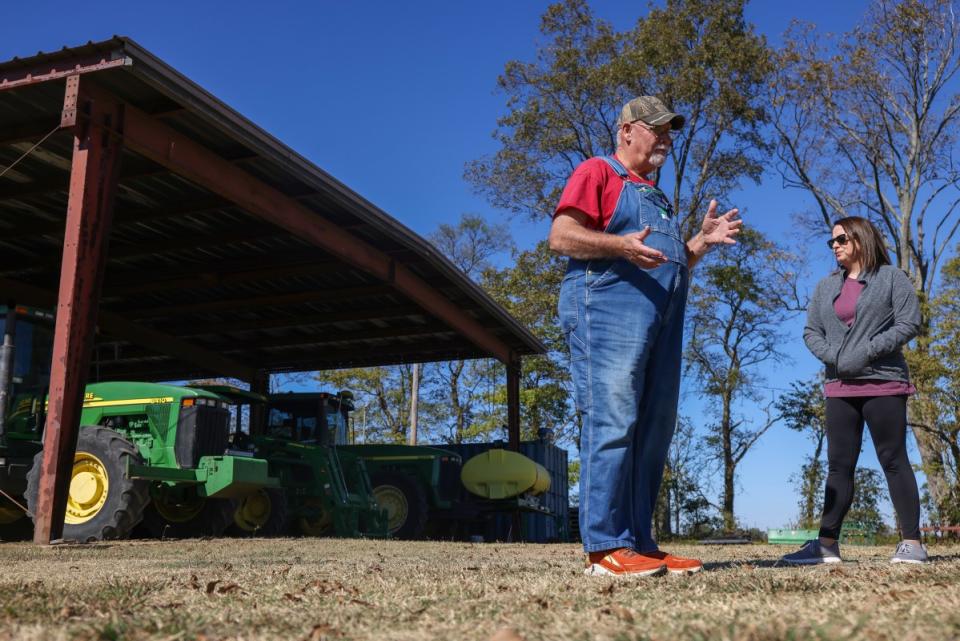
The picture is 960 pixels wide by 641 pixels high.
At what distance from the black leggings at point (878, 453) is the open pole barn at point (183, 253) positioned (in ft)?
19.4

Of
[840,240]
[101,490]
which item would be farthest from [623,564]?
[101,490]

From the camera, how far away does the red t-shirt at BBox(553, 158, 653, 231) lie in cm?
372

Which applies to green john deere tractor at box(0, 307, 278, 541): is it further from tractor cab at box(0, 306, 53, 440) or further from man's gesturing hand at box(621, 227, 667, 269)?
man's gesturing hand at box(621, 227, 667, 269)

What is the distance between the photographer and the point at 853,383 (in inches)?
188

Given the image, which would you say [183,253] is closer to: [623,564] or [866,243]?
[866,243]

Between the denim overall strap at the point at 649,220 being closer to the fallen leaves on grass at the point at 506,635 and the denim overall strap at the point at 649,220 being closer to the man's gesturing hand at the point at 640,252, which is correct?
the man's gesturing hand at the point at 640,252

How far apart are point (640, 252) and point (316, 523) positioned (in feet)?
38.1

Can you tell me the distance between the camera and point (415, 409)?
32844 mm

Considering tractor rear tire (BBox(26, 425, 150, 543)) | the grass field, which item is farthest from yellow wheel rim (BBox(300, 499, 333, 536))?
the grass field

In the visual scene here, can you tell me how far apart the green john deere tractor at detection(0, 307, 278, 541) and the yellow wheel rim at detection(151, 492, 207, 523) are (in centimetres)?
1

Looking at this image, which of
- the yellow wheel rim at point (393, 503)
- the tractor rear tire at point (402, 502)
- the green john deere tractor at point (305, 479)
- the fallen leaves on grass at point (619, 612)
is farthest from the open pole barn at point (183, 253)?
the fallen leaves on grass at point (619, 612)

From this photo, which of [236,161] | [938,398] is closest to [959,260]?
[938,398]

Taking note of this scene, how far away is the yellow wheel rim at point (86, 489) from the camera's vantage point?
920 centimetres

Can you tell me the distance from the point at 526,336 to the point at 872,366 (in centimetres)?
1351
